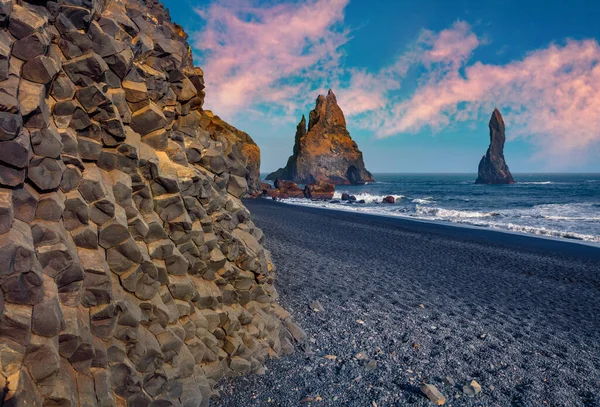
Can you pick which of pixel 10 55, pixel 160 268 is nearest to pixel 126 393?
pixel 160 268

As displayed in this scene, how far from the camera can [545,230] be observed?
29047 millimetres

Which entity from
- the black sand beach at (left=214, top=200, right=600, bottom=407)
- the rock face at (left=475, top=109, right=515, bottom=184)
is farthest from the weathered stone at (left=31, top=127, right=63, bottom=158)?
the rock face at (left=475, top=109, right=515, bottom=184)

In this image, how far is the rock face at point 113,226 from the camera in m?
3.69

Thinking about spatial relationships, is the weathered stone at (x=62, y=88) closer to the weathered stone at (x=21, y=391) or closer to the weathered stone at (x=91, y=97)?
the weathered stone at (x=91, y=97)

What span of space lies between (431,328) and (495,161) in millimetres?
160462

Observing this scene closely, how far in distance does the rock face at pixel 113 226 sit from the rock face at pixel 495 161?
15815 cm

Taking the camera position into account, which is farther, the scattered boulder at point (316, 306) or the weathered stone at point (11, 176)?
the scattered boulder at point (316, 306)

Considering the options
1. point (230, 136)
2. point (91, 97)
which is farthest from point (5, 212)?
point (230, 136)

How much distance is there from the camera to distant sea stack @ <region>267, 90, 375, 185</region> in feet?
442

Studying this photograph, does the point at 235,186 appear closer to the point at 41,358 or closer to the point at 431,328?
the point at 41,358

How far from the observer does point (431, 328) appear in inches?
366

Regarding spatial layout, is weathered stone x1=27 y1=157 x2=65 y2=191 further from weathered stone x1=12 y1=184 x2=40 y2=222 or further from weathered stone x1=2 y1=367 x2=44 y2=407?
weathered stone x1=2 y1=367 x2=44 y2=407

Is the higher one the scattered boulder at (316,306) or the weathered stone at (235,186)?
the weathered stone at (235,186)

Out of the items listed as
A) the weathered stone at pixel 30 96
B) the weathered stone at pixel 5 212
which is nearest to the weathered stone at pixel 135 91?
the weathered stone at pixel 30 96
